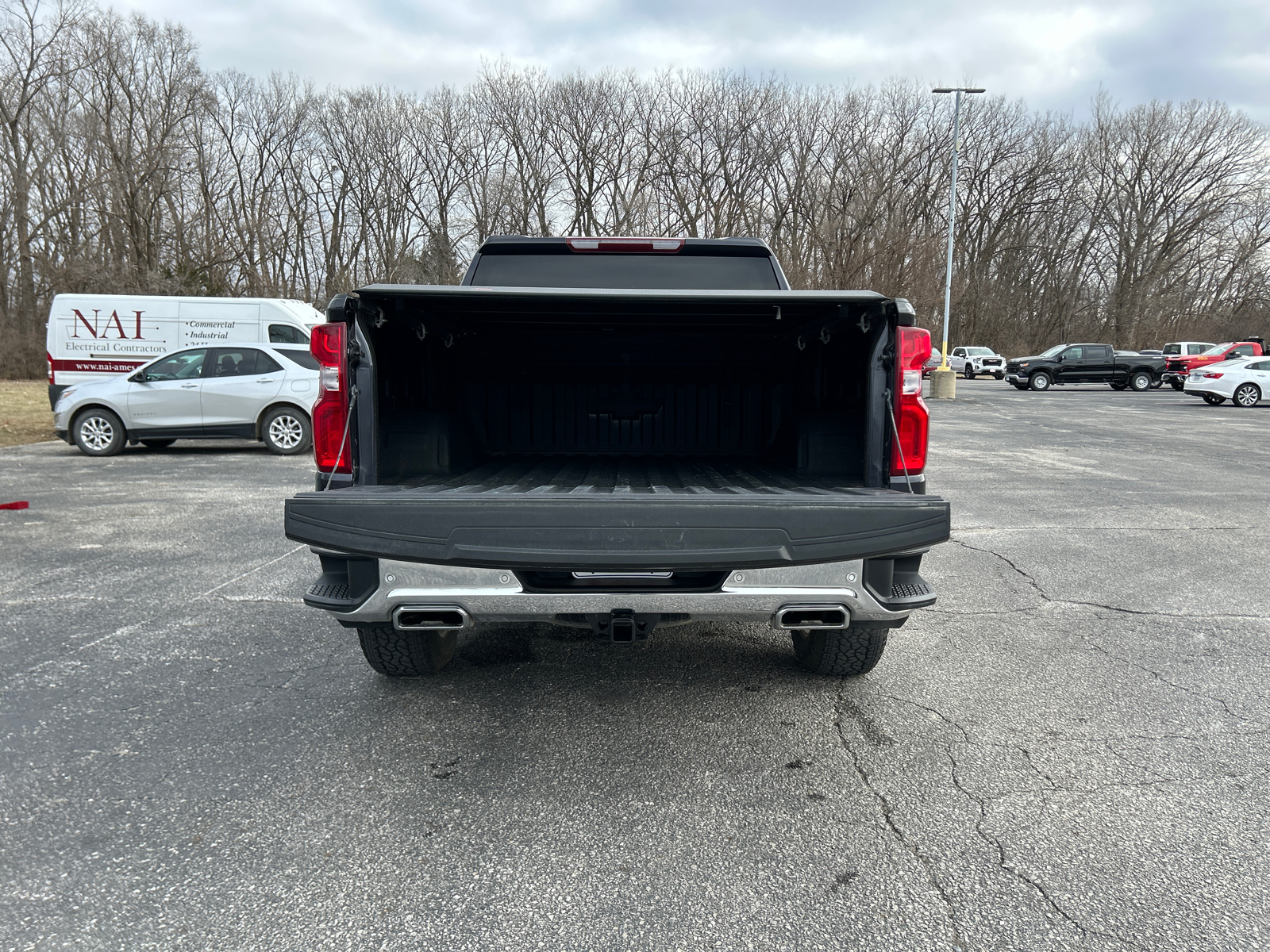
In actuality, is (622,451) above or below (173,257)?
below

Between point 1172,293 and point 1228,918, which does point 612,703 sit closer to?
point 1228,918

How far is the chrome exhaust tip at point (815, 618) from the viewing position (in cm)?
271

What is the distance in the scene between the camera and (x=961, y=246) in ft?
182

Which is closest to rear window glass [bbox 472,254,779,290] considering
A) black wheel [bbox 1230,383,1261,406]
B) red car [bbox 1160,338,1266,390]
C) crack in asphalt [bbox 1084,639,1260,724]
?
crack in asphalt [bbox 1084,639,1260,724]

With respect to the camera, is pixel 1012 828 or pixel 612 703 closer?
pixel 1012 828

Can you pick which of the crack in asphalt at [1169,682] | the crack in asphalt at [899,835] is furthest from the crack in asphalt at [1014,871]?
the crack in asphalt at [1169,682]

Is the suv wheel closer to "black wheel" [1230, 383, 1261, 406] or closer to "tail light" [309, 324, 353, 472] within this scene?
"black wheel" [1230, 383, 1261, 406]

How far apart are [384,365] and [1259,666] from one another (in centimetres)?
430

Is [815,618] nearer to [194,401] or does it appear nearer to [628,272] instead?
[628,272]

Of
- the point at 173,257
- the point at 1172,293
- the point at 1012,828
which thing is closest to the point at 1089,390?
the point at 1172,293

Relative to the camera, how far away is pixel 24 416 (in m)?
17.2

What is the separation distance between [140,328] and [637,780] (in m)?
18.2

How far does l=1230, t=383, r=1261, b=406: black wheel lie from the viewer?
23.9 metres

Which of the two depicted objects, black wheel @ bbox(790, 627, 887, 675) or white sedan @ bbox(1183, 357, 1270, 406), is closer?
black wheel @ bbox(790, 627, 887, 675)
